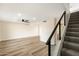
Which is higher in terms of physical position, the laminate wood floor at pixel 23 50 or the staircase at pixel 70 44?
the staircase at pixel 70 44

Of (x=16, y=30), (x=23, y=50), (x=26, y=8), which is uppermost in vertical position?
(x=26, y=8)

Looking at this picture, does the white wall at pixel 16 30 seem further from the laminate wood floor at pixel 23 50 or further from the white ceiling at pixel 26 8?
the white ceiling at pixel 26 8

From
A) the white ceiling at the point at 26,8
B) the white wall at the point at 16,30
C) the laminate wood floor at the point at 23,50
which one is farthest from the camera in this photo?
the white wall at the point at 16,30

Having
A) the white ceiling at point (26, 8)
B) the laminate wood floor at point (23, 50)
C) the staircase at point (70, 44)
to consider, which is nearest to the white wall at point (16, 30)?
the laminate wood floor at point (23, 50)

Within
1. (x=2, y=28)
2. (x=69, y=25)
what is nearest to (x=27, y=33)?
(x=2, y=28)

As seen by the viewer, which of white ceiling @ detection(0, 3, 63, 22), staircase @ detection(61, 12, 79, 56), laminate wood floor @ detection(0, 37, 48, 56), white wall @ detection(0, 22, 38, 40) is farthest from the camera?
white wall @ detection(0, 22, 38, 40)

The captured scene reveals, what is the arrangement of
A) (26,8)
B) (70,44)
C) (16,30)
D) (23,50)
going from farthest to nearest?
(16,30)
(23,50)
(26,8)
(70,44)

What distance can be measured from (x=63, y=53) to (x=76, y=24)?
1.73 metres

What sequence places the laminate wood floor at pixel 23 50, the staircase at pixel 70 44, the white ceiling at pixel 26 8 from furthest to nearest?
the laminate wood floor at pixel 23 50, the white ceiling at pixel 26 8, the staircase at pixel 70 44

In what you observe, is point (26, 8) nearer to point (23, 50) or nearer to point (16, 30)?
point (23, 50)

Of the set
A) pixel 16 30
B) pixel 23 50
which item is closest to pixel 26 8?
pixel 23 50

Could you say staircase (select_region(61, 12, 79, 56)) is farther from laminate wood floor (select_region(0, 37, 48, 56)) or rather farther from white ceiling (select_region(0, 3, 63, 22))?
laminate wood floor (select_region(0, 37, 48, 56))

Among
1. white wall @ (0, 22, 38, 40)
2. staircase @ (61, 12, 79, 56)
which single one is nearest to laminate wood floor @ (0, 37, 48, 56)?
staircase @ (61, 12, 79, 56)

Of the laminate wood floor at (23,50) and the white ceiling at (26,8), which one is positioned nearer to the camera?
the white ceiling at (26,8)
